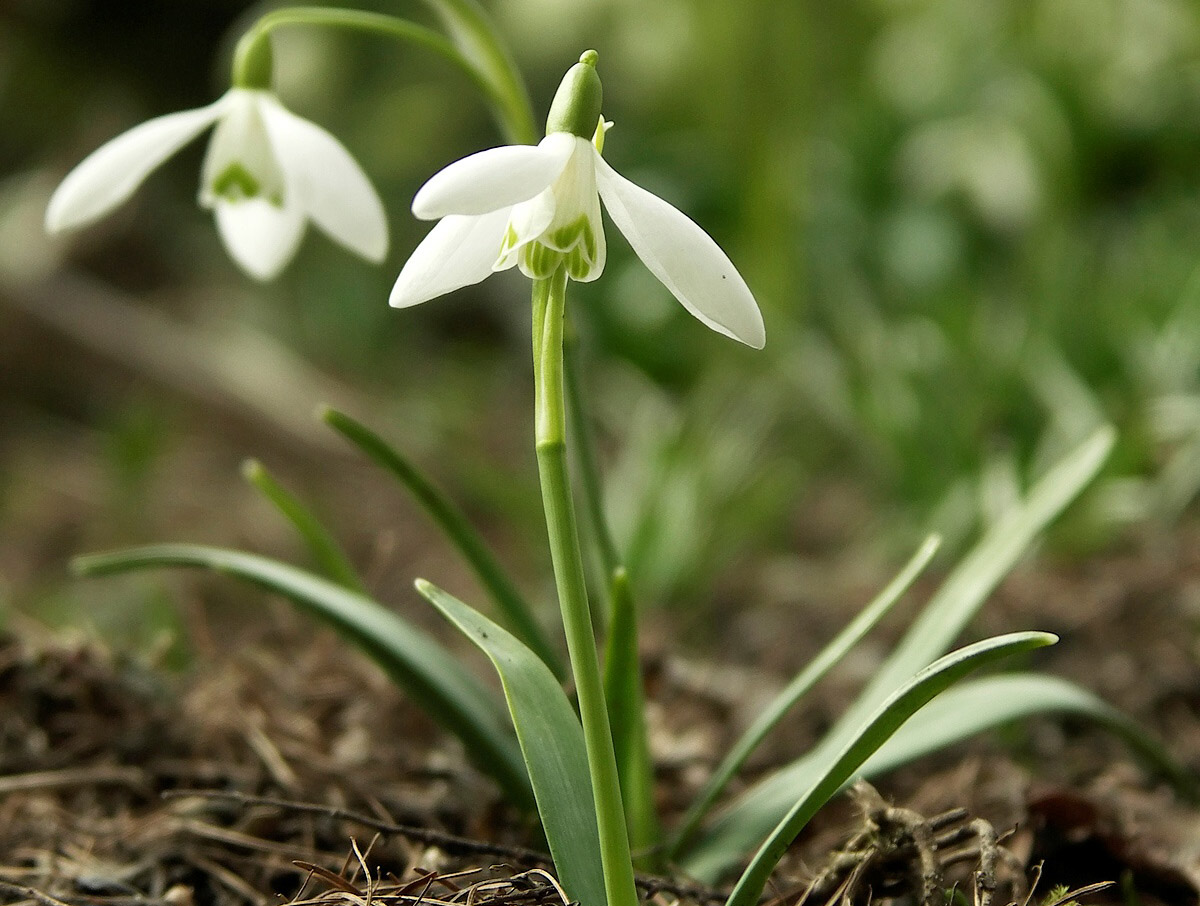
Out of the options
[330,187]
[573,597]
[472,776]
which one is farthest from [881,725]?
[330,187]

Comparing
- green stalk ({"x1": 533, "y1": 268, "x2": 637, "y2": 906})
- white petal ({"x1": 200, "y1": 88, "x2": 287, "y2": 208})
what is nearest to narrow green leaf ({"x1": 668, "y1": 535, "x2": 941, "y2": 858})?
green stalk ({"x1": 533, "y1": 268, "x2": 637, "y2": 906})

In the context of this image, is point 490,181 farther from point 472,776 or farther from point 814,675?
point 472,776

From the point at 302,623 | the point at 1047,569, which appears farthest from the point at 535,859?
the point at 1047,569

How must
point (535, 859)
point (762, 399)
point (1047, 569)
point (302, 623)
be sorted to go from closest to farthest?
1. point (535, 859)
2. point (302, 623)
3. point (1047, 569)
4. point (762, 399)

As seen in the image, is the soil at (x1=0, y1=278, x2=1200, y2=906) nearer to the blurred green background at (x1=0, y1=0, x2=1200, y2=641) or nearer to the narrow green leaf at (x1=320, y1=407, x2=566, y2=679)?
the narrow green leaf at (x1=320, y1=407, x2=566, y2=679)

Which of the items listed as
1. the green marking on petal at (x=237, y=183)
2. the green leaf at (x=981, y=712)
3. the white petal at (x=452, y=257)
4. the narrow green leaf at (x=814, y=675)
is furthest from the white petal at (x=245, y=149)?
the green leaf at (x=981, y=712)

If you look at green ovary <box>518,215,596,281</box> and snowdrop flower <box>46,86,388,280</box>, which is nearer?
green ovary <box>518,215,596,281</box>

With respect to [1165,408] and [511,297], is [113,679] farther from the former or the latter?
[511,297]
